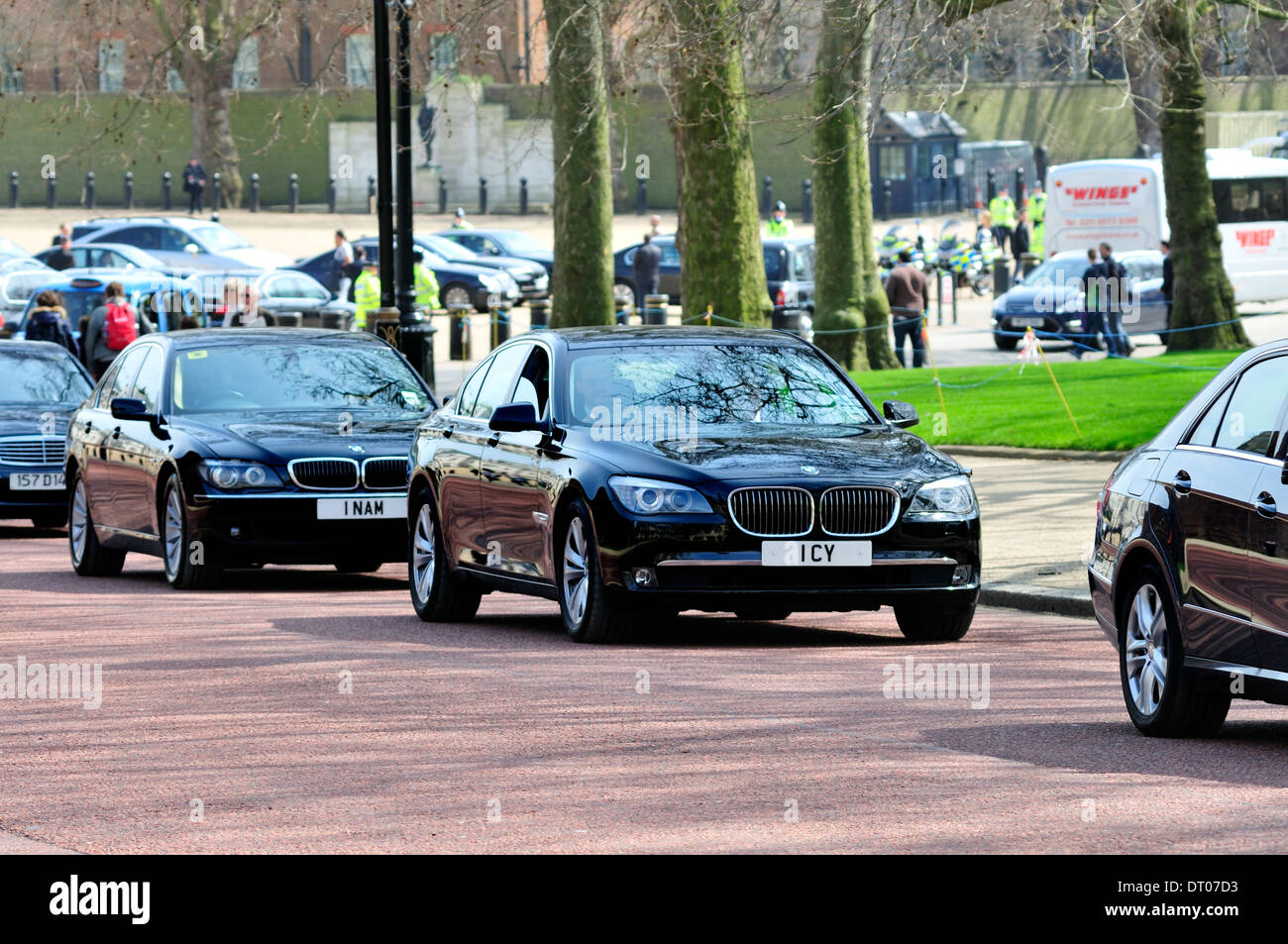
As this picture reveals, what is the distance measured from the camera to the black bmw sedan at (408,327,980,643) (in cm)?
1216

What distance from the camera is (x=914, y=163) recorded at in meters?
72.6

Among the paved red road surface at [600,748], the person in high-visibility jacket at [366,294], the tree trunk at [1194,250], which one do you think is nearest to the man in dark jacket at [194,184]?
the person in high-visibility jacket at [366,294]

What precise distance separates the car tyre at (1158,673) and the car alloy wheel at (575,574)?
3.53m

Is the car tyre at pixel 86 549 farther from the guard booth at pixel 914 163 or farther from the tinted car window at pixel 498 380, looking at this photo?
the guard booth at pixel 914 163

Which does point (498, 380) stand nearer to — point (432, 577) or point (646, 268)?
point (432, 577)

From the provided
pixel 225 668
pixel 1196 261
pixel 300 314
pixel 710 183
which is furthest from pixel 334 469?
pixel 300 314

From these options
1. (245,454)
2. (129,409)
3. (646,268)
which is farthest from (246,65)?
(245,454)

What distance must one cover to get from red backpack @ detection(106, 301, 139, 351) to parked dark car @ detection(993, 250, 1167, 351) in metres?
16.4

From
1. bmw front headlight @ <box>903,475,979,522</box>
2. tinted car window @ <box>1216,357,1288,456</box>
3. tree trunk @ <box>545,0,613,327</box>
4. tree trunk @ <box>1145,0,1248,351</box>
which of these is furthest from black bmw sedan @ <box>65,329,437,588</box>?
tree trunk @ <box>1145,0,1248,351</box>

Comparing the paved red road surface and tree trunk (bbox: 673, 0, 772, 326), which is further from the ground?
tree trunk (bbox: 673, 0, 772, 326)

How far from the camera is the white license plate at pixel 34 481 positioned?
20.7 m

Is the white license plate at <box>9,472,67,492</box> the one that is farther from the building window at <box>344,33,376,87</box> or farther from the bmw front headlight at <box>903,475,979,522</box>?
the building window at <box>344,33,376,87</box>

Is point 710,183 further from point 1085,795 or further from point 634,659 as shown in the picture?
point 1085,795
